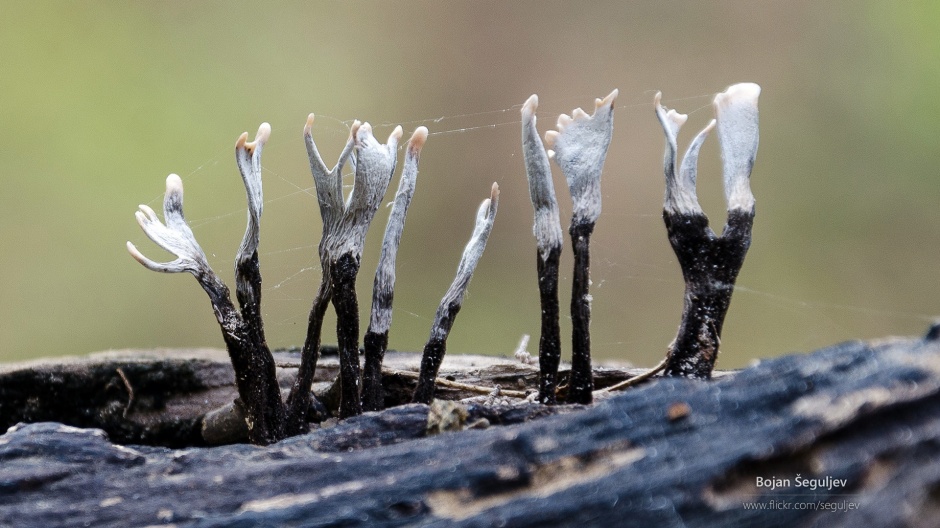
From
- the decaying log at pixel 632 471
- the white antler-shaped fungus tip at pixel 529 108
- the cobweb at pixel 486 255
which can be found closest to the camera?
the decaying log at pixel 632 471

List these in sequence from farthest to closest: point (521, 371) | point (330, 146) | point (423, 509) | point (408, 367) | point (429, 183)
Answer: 1. point (429, 183)
2. point (330, 146)
3. point (408, 367)
4. point (521, 371)
5. point (423, 509)

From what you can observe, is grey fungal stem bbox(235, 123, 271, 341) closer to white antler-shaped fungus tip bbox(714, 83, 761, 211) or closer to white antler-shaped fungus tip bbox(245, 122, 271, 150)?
white antler-shaped fungus tip bbox(245, 122, 271, 150)

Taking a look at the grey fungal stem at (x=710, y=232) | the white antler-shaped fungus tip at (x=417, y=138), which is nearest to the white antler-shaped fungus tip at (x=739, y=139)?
the grey fungal stem at (x=710, y=232)

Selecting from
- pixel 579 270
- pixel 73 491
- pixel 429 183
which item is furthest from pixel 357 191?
pixel 429 183

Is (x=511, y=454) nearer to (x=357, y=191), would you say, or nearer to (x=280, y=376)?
(x=357, y=191)

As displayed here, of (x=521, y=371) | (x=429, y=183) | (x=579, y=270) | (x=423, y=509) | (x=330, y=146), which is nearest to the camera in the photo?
(x=423, y=509)

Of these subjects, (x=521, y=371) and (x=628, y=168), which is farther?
(x=628, y=168)

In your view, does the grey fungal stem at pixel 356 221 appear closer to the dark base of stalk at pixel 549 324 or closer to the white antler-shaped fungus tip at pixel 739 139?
the dark base of stalk at pixel 549 324
